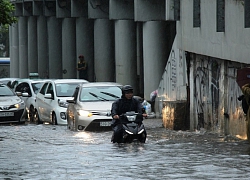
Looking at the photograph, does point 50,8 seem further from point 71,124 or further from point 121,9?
point 71,124

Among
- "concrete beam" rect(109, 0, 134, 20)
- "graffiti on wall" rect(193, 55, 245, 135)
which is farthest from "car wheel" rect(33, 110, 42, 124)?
"concrete beam" rect(109, 0, 134, 20)

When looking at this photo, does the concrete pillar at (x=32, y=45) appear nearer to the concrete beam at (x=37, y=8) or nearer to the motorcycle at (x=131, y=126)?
the concrete beam at (x=37, y=8)

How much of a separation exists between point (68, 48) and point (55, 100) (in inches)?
1005

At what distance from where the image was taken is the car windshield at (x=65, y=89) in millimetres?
27984

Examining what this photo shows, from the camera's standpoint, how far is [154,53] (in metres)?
36.2

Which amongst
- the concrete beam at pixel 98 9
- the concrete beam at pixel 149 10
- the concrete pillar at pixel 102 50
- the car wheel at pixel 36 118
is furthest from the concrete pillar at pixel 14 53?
the car wheel at pixel 36 118

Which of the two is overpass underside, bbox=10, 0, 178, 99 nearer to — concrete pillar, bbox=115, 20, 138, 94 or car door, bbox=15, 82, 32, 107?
concrete pillar, bbox=115, 20, 138, 94

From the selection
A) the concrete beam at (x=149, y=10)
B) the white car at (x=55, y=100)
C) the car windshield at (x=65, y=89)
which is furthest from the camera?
the concrete beam at (x=149, y=10)

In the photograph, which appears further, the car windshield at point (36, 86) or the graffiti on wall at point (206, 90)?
the car windshield at point (36, 86)

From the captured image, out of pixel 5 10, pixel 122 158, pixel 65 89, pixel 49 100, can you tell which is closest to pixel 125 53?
pixel 5 10

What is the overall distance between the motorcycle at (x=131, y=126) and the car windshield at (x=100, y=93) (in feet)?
22.2

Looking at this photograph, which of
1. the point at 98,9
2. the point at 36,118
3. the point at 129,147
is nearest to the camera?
the point at 129,147

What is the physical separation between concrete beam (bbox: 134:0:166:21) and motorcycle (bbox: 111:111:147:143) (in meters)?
17.3

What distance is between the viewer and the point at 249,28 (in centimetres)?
Result: 1880
